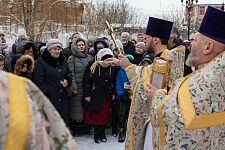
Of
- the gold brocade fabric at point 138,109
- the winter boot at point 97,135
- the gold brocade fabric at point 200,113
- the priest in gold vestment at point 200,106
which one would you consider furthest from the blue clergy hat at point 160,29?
the winter boot at point 97,135

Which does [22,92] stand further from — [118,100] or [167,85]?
[118,100]

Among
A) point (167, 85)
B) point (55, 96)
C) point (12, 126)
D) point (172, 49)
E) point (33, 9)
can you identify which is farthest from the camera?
point (33, 9)

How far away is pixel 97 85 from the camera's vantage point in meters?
7.06

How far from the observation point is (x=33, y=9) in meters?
22.7

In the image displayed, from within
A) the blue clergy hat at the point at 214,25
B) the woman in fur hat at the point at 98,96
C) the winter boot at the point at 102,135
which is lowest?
the winter boot at the point at 102,135

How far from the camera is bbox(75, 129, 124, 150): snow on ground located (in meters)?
6.85

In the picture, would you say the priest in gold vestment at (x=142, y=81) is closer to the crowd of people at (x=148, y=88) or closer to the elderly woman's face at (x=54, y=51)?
the crowd of people at (x=148, y=88)

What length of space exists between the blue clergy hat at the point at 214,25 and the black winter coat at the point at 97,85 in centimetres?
422

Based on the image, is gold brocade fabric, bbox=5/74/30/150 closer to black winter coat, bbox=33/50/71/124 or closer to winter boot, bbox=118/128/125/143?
black winter coat, bbox=33/50/71/124

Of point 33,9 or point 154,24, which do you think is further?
point 33,9

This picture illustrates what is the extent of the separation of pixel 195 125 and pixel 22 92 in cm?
164

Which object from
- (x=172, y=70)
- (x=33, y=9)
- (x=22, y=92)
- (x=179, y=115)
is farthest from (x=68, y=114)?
(x=33, y=9)

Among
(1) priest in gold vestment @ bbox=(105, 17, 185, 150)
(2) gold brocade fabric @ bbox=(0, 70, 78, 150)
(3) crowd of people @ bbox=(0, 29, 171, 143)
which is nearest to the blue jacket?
(3) crowd of people @ bbox=(0, 29, 171, 143)

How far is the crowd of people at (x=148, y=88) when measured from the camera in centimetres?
255
